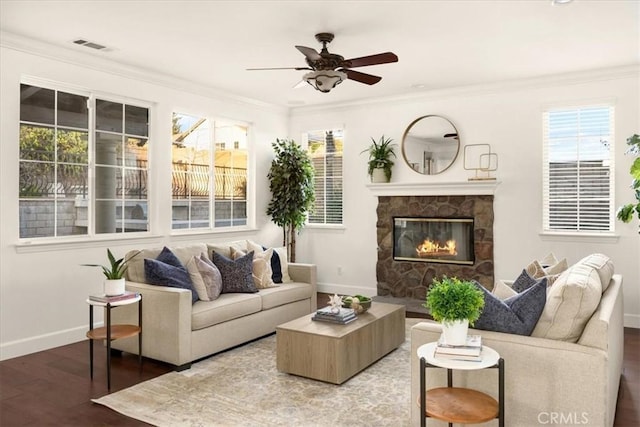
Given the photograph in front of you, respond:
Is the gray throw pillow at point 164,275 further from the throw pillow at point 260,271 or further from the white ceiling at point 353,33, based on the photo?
the white ceiling at point 353,33

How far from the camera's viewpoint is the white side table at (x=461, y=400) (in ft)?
7.20

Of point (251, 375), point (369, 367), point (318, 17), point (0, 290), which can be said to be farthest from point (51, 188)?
point (369, 367)

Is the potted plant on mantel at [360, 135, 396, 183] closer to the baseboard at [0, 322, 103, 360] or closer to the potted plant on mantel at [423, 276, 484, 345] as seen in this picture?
the baseboard at [0, 322, 103, 360]

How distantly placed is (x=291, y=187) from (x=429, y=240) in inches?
81.0

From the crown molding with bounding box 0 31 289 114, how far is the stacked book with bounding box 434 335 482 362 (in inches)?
170

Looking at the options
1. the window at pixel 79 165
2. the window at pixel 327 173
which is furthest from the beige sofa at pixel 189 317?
the window at pixel 327 173

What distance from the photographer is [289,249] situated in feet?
24.4

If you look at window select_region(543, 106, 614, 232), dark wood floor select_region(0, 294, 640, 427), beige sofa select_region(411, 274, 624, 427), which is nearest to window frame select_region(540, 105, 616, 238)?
window select_region(543, 106, 614, 232)

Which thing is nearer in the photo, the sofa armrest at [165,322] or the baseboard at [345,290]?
the sofa armrest at [165,322]

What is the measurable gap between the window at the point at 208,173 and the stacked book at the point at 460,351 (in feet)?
14.5

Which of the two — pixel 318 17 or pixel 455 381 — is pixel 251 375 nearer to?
pixel 455 381

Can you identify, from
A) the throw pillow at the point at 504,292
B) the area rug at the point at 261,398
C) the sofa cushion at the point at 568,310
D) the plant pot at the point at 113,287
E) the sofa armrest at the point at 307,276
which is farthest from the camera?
the sofa armrest at the point at 307,276

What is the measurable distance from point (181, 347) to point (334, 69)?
2633 mm

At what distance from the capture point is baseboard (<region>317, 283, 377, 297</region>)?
7.14 metres
